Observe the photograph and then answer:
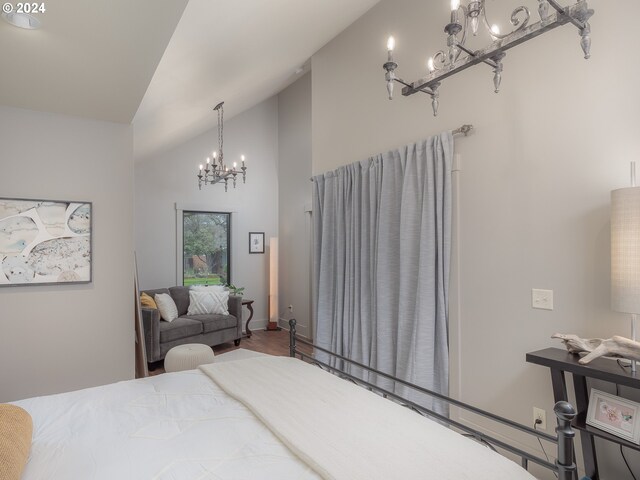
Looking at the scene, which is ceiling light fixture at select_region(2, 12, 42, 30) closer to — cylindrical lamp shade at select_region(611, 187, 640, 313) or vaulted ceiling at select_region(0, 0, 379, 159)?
vaulted ceiling at select_region(0, 0, 379, 159)

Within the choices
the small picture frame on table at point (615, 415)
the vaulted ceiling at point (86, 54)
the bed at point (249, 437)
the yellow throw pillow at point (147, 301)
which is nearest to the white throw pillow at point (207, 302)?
the yellow throw pillow at point (147, 301)

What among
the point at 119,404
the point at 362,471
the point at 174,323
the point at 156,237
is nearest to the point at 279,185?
the point at 156,237

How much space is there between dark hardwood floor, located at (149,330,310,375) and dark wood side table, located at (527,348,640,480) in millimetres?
3237

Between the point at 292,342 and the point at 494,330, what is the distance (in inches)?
50.9

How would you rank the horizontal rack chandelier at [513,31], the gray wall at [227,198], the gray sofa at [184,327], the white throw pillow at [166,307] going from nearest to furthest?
the horizontal rack chandelier at [513,31], the gray sofa at [184,327], the white throw pillow at [166,307], the gray wall at [227,198]

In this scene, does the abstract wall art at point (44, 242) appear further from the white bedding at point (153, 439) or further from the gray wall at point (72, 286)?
the white bedding at point (153, 439)

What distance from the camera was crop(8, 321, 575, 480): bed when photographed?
1.13 metres

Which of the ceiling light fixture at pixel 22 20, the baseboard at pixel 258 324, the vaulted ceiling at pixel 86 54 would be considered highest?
the vaulted ceiling at pixel 86 54

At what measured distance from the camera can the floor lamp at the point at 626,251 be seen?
159 cm

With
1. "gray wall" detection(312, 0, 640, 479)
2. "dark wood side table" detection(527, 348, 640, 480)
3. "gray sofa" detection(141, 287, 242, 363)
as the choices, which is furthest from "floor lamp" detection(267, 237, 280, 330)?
"dark wood side table" detection(527, 348, 640, 480)

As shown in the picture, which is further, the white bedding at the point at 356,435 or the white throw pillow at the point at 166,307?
the white throw pillow at the point at 166,307

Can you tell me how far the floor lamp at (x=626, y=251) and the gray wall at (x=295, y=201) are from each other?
14.1ft

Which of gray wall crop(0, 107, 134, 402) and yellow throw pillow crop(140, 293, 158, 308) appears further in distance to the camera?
yellow throw pillow crop(140, 293, 158, 308)

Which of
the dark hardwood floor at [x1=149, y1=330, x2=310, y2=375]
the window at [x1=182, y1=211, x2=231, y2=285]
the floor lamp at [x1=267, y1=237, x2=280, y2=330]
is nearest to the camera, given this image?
the dark hardwood floor at [x1=149, y1=330, x2=310, y2=375]
